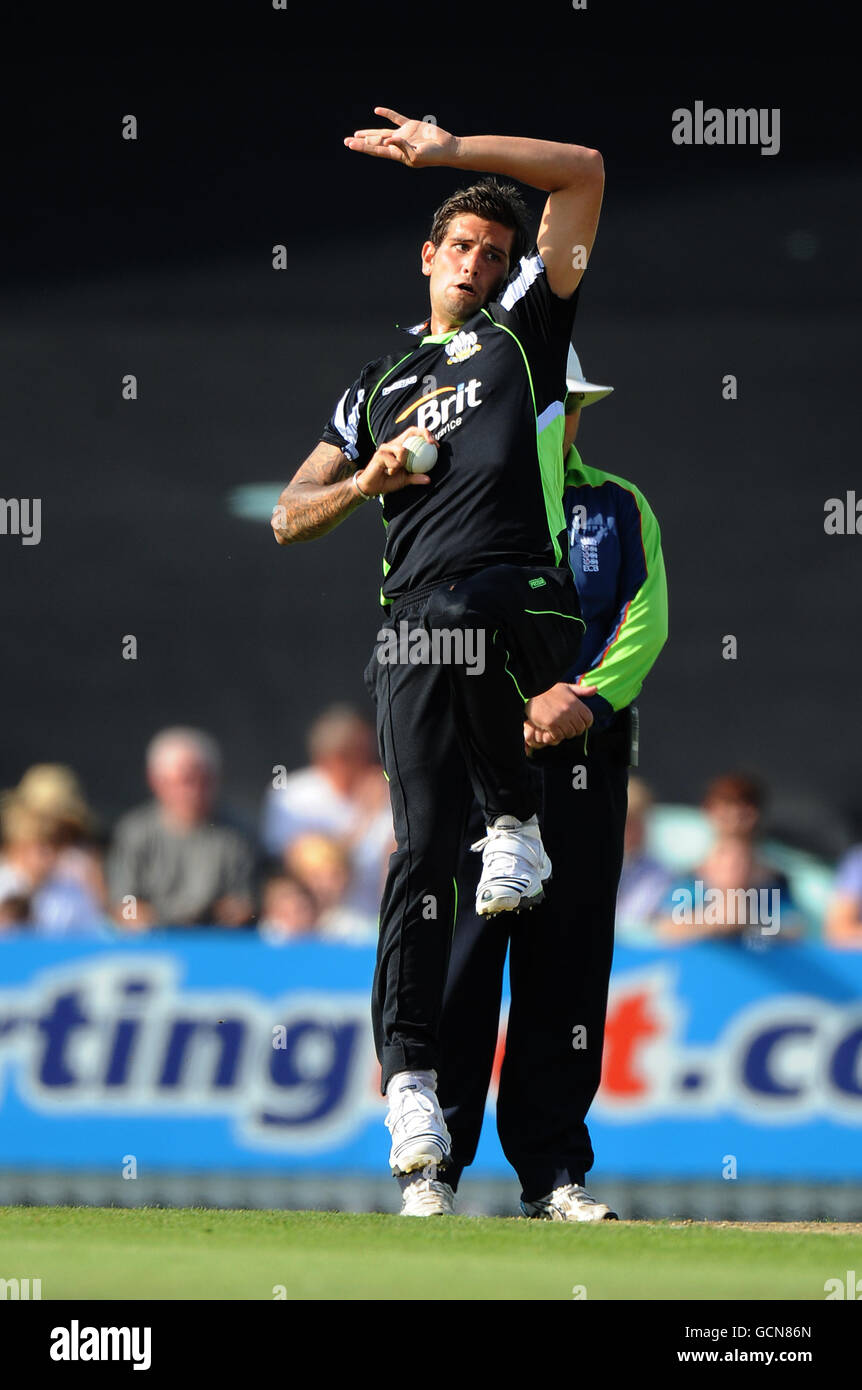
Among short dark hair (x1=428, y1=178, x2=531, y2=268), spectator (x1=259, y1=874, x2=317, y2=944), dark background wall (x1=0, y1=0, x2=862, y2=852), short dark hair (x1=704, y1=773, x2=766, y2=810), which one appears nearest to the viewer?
short dark hair (x1=428, y1=178, x2=531, y2=268)

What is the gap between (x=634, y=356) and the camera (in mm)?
7844

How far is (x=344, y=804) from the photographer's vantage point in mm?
7301

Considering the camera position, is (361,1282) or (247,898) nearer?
(361,1282)

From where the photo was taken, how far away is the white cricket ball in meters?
3.45

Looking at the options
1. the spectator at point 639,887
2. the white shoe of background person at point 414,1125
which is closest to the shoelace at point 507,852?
the white shoe of background person at point 414,1125

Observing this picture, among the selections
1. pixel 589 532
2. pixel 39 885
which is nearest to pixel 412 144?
pixel 589 532

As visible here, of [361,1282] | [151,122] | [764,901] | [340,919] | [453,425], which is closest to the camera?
[361,1282]

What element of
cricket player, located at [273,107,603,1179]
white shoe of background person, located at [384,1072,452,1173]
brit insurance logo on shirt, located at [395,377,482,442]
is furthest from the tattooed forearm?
white shoe of background person, located at [384,1072,452,1173]

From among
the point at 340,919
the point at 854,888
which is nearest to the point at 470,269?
the point at 340,919

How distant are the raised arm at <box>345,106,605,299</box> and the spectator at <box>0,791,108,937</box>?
3.72 metres

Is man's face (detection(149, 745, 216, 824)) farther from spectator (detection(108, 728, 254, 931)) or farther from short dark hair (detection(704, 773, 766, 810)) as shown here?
short dark hair (detection(704, 773, 766, 810))

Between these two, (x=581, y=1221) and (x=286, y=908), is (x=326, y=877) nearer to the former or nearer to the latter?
(x=286, y=908)

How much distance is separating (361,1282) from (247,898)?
14.3 ft
